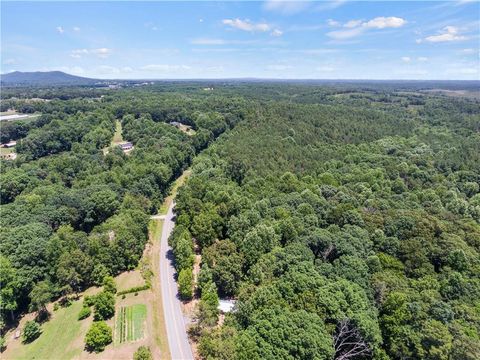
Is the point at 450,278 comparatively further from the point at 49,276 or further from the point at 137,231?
the point at 49,276

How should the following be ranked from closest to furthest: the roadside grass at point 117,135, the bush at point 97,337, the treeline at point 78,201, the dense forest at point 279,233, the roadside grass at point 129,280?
the dense forest at point 279,233 < the bush at point 97,337 < the treeline at point 78,201 < the roadside grass at point 129,280 < the roadside grass at point 117,135

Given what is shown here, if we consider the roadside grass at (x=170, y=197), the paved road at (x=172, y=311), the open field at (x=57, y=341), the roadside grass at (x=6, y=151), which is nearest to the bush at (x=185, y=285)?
the paved road at (x=172, y=311)

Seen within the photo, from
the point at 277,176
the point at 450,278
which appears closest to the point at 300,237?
the point at 450,278

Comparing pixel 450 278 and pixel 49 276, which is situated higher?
pixel 450 278

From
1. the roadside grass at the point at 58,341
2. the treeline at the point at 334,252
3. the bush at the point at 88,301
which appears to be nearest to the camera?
the treeline at the point at 334,252

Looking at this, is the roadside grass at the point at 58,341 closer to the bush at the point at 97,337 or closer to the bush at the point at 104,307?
the bush at the point at 97,337

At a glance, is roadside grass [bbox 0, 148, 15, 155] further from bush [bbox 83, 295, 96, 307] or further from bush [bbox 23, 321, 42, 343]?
bush [bbox 83, 295, 96, 307]

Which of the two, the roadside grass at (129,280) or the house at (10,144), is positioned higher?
the house at (10,144)
